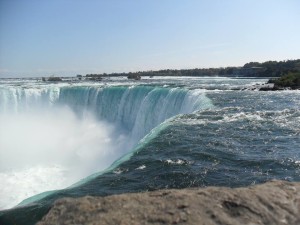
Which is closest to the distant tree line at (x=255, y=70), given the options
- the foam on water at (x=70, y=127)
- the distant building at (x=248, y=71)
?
the distant building at (x=248, y=71)

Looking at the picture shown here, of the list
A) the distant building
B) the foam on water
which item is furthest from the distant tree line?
the foam on water

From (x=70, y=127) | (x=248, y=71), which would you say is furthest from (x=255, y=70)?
(x=70, y=127)

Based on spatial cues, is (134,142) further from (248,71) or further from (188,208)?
(248,71)

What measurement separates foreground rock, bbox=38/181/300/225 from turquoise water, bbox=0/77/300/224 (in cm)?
311

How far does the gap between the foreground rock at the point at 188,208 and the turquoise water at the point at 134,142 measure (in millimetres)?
3113

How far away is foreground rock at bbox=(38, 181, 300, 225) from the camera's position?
2.92 m

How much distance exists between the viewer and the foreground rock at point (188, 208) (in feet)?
9.59

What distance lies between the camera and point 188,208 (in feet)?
9.89

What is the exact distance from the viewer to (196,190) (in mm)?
3369

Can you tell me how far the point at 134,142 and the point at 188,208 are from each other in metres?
18.7

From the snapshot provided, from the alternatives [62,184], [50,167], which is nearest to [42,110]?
[50,167]

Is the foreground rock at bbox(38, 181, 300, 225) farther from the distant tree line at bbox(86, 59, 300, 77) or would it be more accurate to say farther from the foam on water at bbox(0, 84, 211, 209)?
the distant tree line at bbox(86, 59, 300, 77)

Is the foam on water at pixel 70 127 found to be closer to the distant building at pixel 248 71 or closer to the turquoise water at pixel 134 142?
the turquoise water at pixel 134 142

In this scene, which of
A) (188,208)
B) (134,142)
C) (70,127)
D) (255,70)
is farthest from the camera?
(255,70)
